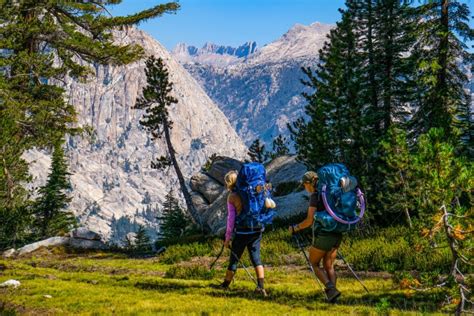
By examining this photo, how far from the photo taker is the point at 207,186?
49969mm

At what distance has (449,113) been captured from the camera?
21984 millimetres

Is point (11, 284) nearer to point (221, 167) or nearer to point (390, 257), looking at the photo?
point (390, 257)

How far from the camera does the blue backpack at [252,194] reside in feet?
31.4

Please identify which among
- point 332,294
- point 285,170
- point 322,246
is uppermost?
point 285,170

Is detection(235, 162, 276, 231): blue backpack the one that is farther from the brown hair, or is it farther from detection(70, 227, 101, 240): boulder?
detection(70, 227, 101, 240): boulder

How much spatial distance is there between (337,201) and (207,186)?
42.4 metres

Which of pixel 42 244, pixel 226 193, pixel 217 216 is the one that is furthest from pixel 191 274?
pixel 226 193

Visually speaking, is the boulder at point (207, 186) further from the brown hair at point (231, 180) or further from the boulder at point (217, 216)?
the brown hair at point (231, 180)

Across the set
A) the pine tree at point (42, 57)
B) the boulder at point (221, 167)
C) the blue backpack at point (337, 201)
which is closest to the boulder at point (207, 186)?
the boulder at point (221, 167)

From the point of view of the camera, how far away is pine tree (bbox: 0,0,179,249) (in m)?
18.2

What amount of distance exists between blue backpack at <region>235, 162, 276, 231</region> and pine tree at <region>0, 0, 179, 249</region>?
11377 mm

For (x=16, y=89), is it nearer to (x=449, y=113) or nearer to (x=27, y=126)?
(x=27, y=126)

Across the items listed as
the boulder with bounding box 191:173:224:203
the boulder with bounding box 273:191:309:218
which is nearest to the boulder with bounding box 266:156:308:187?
the boulder with bounding box 273:191:309:218

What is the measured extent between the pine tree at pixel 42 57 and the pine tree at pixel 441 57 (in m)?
12.4
